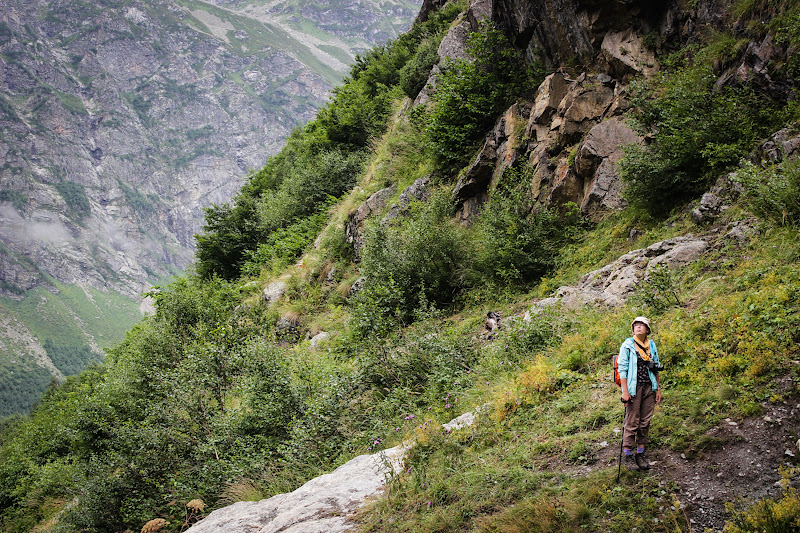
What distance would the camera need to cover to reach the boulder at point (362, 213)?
602 inches

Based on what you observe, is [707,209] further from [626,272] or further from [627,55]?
[627,55]

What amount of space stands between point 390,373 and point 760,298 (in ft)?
18.0

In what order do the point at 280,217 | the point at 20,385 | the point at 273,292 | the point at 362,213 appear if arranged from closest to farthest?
the point at 362,213 < the point at 273,292 < the point at 280,217 < the point at 20,385

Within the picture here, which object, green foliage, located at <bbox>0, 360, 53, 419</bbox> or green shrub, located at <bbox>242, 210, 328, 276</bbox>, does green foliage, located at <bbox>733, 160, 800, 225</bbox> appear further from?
green foliage, located at <bbox>0, 360, 53, 419</bbox>

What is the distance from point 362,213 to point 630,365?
1218cm

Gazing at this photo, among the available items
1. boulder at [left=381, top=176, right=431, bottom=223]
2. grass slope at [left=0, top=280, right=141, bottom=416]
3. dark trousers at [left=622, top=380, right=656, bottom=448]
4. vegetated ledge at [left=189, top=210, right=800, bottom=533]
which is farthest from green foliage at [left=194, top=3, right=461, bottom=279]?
grass slope at [left=0, top=280, right=141, bottom=416]

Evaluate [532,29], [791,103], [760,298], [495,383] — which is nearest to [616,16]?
[532,29]

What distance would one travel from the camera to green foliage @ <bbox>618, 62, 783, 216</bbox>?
23.3 ft

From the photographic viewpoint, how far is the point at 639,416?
4.16 metres

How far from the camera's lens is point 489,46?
13.5 metres

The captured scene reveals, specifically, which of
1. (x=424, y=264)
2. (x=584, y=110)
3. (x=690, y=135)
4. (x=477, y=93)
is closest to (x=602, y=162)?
(x=584, y=110)

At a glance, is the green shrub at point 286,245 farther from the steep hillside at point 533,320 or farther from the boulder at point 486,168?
the boulder at point 486,168

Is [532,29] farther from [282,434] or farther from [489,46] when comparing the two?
[282,434]

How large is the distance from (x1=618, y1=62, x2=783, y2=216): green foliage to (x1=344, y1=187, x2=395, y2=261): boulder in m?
8.72
